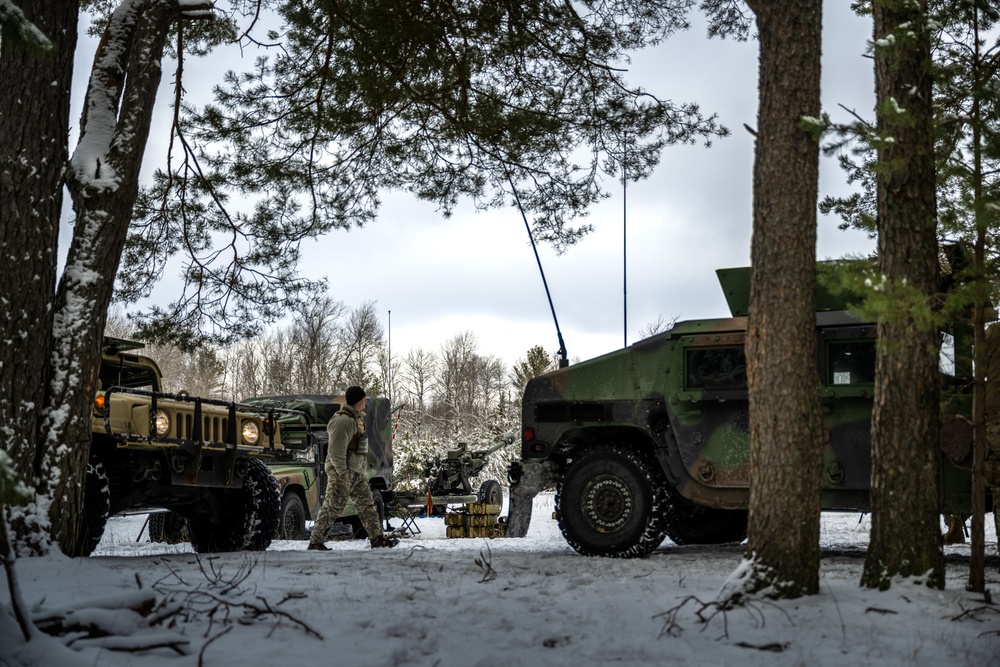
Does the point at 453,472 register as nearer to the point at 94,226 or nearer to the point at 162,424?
the point at 162,424

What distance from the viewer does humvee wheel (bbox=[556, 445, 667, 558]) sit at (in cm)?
831

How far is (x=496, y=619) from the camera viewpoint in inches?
203

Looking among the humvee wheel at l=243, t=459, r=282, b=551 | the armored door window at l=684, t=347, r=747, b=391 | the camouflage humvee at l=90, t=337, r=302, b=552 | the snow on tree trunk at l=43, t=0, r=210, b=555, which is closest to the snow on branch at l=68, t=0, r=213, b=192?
the snow on tree trunk at l=43, t=0, r=210, b=555

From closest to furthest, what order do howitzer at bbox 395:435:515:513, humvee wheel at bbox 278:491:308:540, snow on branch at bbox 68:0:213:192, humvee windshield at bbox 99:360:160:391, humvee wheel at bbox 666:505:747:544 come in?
snow on branch at bbox 68:0:213:192
humvee windshield at bbox 99:360:160:391
humvee wheel at bbox 666:505:747:544
humvee wheel at bbox 278:491:308:540
howitzer at bbox 395:435:515:513

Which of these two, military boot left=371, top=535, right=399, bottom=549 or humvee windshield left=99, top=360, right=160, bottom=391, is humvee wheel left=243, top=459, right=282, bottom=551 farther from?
humvee windshield left=99, top=360, right=160, bottom=391

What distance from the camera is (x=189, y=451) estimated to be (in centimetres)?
898

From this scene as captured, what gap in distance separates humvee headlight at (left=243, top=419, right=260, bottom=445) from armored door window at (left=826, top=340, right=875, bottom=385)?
513 cm

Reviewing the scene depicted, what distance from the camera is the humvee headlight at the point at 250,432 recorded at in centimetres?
991

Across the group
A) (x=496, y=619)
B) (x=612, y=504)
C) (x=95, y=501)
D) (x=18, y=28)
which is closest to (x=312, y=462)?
(x=95, y=501)

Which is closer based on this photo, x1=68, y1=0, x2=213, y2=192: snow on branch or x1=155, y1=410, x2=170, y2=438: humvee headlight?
x1=68, y1=0, x2=213, y2=192: snow on branch

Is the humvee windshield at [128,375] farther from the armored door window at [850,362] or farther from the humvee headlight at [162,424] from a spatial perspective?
the armored door window at [850,362]

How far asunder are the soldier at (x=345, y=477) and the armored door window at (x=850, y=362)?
4.13 m

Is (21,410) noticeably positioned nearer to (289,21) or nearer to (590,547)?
(590,547)

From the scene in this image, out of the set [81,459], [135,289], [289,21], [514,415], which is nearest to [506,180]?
[289,21]
